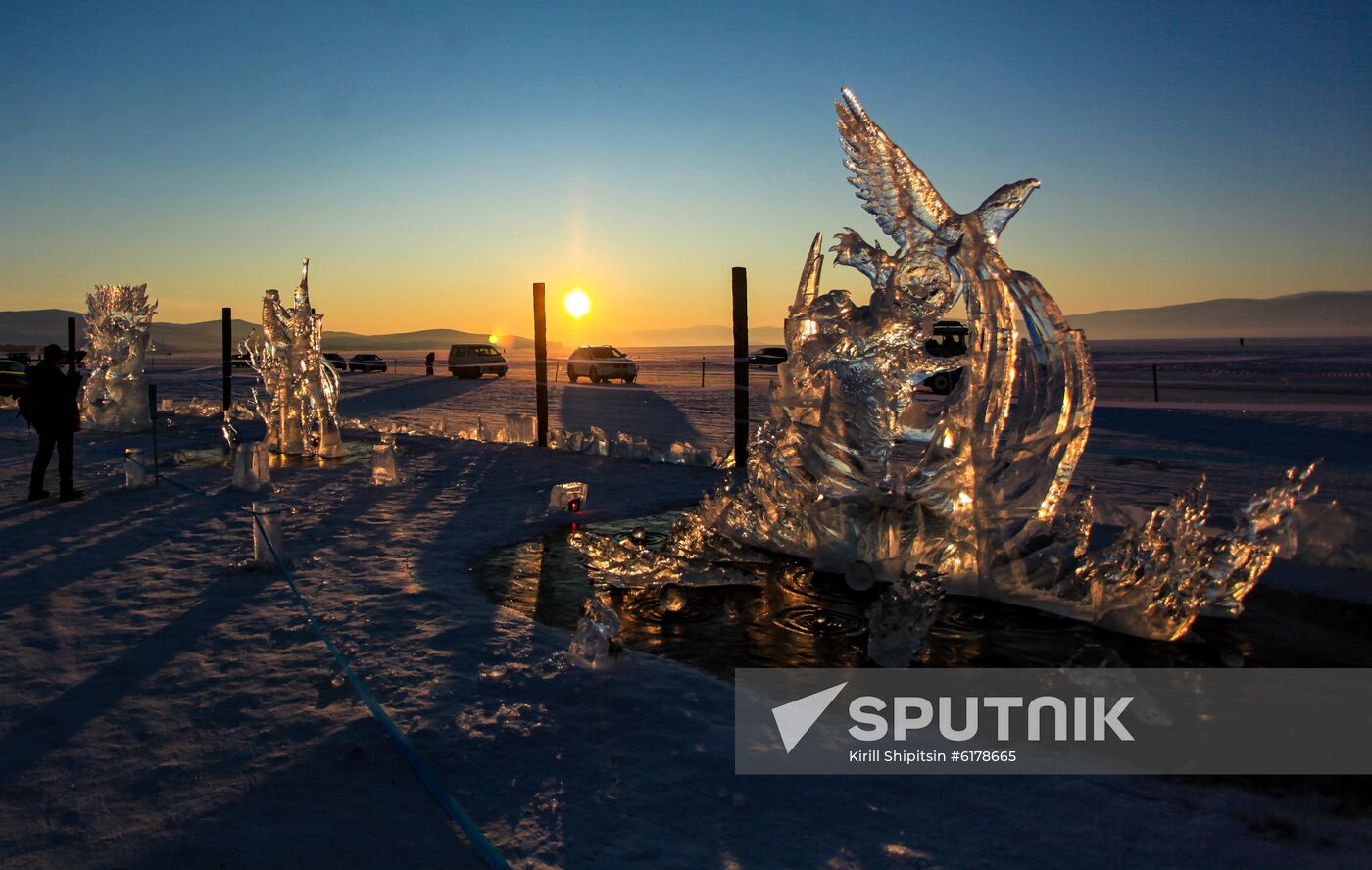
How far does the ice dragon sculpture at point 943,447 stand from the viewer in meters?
5.25

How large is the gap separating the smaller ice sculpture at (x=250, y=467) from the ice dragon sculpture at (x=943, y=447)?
188 inches

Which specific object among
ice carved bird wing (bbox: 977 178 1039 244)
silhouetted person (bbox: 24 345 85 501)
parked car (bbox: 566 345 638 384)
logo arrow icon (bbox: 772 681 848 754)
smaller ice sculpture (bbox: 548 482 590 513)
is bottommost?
logo arrow icon (bbox: 772 681 848 754)

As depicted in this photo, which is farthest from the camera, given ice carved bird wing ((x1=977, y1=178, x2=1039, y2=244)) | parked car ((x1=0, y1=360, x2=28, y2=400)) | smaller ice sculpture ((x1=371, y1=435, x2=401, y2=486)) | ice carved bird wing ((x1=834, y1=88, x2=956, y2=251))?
parked car ((x1=0, y1=360, x2=28, y2=400))

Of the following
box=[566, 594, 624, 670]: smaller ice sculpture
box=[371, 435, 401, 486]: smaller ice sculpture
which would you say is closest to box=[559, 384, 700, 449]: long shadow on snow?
box=[371, 435, 401, 486]: smaller ice sculpture

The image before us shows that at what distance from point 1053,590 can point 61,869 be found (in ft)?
17.0

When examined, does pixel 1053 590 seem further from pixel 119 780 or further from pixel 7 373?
pixel 7 373

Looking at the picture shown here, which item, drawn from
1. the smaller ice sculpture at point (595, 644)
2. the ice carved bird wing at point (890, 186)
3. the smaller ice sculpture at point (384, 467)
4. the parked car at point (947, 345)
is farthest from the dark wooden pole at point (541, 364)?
the parked car at point (947, 345)

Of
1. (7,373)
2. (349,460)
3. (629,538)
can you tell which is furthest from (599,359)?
(629,538)

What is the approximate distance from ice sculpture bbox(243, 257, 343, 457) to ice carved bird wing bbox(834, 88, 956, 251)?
27.7 feet

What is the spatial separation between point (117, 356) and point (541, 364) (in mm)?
7680

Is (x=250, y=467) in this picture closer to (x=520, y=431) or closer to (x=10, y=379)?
(x=520, y=431)

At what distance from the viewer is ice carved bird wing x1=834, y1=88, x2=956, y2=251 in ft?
19.9

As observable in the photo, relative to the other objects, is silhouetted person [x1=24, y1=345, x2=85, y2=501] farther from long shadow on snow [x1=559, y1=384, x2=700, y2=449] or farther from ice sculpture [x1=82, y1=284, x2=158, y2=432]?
long shadow on snow [x1=559, y1=384, x2=700, y2=449]

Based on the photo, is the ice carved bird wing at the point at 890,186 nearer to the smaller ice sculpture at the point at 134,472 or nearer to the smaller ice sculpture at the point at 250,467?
the smaller ice sculpture at the point at 250,467
